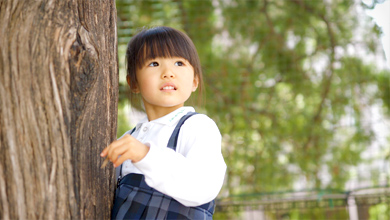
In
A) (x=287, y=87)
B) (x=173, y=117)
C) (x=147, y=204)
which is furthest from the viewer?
(x=287, y=87)

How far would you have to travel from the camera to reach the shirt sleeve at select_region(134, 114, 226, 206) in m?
0.86

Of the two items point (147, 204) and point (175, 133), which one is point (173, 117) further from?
point (147, 204)

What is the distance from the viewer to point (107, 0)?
1.00 metres

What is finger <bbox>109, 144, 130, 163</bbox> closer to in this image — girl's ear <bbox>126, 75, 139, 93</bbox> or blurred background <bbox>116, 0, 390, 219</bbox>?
girl's ear <bbox>126, 75, 139, 93</bbox>

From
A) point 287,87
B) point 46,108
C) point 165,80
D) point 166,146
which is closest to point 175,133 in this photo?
point 166,146

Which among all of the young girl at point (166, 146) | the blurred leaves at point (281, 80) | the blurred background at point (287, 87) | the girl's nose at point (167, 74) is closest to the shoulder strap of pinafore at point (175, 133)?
the young girl at point (166, 146)

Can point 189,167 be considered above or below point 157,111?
below

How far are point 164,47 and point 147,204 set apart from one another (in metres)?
0.37

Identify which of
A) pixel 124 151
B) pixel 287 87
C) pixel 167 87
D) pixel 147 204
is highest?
pixel 287 87

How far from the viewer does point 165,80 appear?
1086 mm

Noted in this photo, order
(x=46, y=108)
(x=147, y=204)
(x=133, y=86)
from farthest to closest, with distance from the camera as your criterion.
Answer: (x=133, y=86), (x=147, y=204), (x=46, y=108)

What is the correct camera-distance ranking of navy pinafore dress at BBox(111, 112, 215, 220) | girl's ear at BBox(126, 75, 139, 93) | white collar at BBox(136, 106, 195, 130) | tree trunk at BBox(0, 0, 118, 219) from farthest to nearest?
girl's ear at BBox(126, 75, 139, 93) → white collar at BBox(136, 106, 195, 130) → navy pinafore dress at BBox(111, 112, 215, 220) → tree trunk at BBox(0, 0, 118, 219)

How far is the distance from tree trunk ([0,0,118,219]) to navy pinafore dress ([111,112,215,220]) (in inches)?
4.6

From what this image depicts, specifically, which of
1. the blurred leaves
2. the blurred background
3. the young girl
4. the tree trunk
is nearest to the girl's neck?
the young girl
